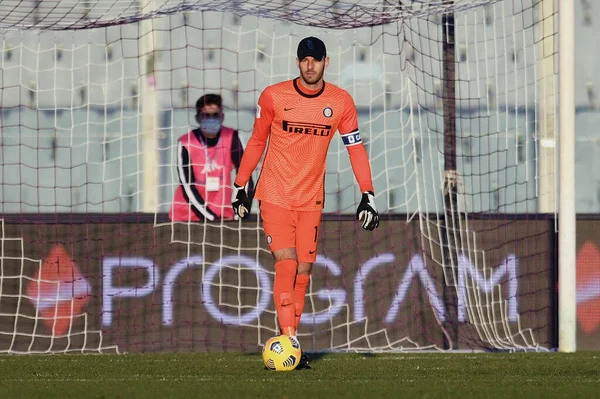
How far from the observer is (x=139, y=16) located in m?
9.34

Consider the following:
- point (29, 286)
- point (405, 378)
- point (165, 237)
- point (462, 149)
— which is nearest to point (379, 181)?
point (462, 149)

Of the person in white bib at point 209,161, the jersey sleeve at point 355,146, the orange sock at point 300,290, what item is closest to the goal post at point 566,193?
the jersey sleeve at point 355,146

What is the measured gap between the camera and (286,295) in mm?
7684

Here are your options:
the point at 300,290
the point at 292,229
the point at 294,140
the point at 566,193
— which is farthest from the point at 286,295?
the point at 566,193

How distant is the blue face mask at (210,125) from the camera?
10.0 m

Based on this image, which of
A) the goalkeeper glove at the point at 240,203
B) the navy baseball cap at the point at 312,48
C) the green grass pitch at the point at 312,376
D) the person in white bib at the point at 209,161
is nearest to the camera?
the green grass pitch at the point at 312,376

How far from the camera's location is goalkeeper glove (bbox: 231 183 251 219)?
7.79m

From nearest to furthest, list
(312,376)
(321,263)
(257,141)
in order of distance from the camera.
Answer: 1. (312,376)
2. (257,141)
3. (321,263)

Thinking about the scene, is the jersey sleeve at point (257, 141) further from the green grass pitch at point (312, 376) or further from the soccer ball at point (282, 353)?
the green grass pitch at point (312, 376)

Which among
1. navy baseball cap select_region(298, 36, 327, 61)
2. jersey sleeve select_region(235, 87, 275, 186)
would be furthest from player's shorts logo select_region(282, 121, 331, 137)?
navy baseball cap select_region(298, 36, 327, 61)

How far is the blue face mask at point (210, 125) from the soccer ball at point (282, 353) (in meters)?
2.85

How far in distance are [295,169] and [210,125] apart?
2.32m

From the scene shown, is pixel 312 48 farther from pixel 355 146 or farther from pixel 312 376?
pixel 312 376

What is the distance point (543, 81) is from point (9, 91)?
514 centimetres
